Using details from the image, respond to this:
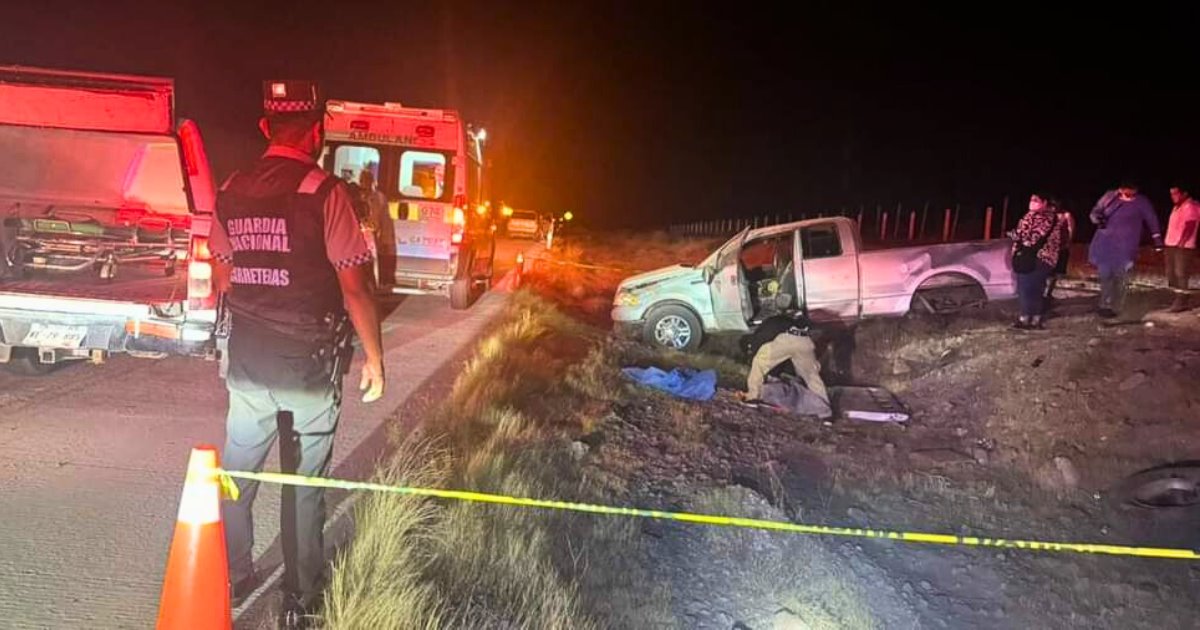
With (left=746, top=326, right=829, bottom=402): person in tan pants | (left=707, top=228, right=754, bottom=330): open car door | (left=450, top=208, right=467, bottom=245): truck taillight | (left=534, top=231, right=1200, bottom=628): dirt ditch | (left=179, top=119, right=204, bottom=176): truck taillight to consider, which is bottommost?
(left=534, top=231, right=1200, bottom=628): dirt ditch

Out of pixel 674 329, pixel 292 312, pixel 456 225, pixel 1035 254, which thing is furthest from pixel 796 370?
pixel 292 312

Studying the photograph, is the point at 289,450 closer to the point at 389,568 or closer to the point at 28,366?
the point at 389,568

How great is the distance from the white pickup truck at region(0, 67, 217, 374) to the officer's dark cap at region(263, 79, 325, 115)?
3294mm

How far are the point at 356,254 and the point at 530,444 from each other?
135 inches

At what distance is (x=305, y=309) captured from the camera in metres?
3.56

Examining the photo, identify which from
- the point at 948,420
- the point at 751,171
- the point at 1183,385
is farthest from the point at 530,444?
the point at 751,171

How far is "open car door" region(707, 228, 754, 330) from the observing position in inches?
454

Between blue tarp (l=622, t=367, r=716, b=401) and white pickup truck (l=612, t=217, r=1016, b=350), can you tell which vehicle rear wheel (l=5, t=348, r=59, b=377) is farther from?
white pickup truck (l=612, t=217, r=1016, b=350)

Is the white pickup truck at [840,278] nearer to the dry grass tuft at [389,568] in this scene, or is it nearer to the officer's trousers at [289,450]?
the dry grass tuft at [389,568]

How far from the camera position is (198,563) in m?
2.91

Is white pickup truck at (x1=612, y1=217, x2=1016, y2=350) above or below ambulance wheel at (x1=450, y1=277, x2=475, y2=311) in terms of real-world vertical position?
A: above

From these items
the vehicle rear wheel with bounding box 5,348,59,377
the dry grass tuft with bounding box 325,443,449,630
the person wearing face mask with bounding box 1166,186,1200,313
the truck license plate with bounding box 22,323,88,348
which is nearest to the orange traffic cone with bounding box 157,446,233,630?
the dry grass tuft with bounding box 325,443,449,630

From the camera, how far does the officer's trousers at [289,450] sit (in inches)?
142

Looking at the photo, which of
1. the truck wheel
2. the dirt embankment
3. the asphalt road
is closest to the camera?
the asphalt road
